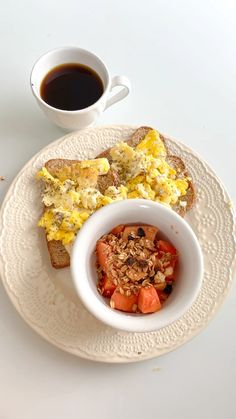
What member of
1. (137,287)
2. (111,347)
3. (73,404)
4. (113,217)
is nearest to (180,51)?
(113,217)

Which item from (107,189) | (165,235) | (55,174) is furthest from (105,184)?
(165,235)

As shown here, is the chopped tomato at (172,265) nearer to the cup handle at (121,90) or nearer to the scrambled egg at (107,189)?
the scrambled egg at (107,189)

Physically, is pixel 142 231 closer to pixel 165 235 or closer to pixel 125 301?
pixel 165 235

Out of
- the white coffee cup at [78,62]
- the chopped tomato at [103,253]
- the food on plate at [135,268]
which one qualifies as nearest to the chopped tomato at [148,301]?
the food on plate at [135,268]

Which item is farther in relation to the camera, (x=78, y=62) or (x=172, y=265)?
(x=78, y=62)

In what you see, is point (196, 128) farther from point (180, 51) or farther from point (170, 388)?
point (170, 388)

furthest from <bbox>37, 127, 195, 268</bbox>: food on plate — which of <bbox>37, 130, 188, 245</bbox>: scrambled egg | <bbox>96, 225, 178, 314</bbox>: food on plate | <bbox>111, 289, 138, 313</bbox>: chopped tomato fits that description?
<bbox>111, 289, 138, 313</bbox>: chopped tomato
